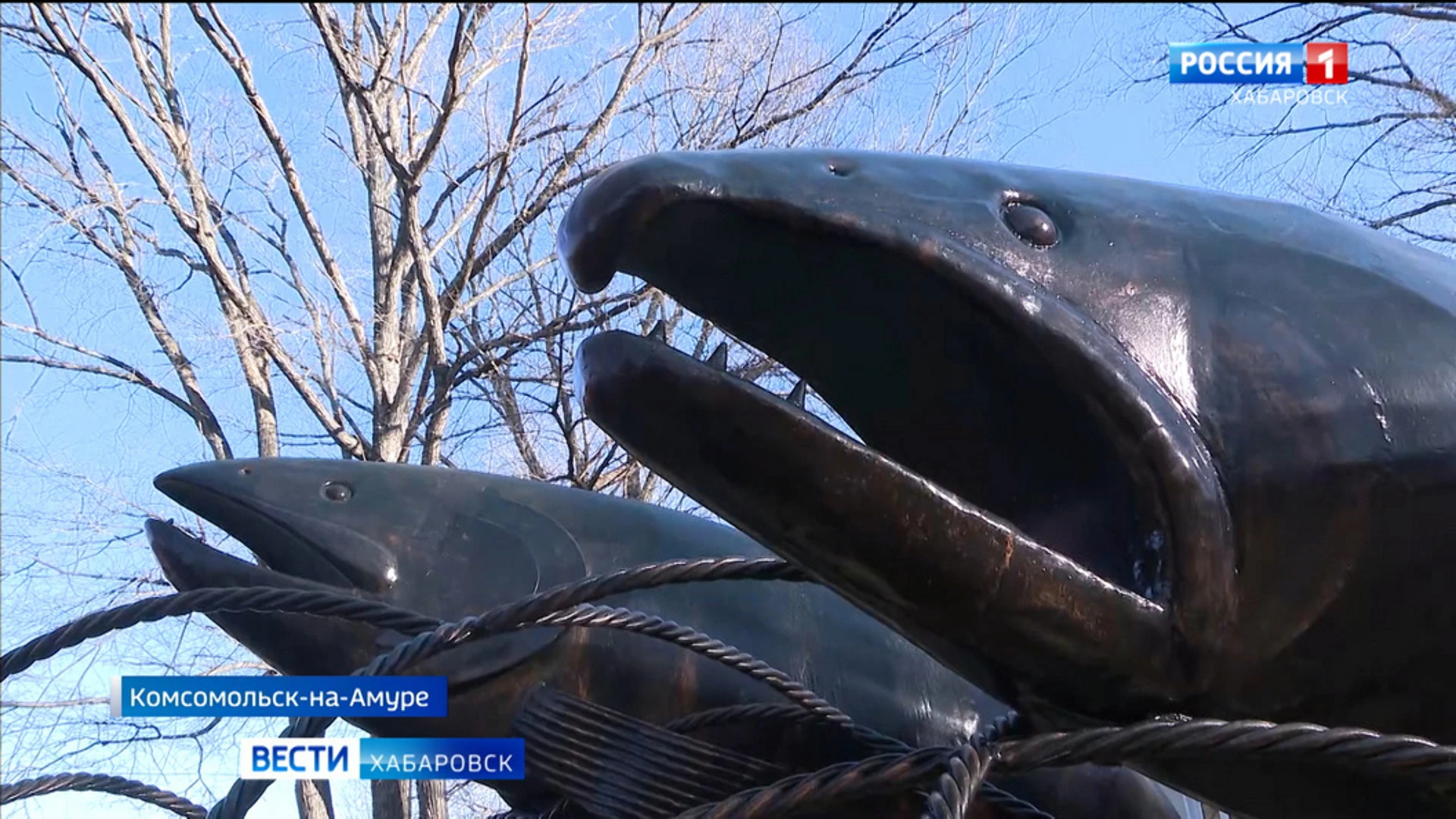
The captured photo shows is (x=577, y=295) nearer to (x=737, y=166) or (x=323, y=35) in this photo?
(x=323, y=35)

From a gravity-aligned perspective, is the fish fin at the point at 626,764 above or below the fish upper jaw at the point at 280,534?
below

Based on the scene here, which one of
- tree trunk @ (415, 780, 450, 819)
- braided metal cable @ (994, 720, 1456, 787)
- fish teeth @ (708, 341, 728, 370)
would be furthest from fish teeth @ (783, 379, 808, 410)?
tree trunk @ (415, 780, 450, 819)

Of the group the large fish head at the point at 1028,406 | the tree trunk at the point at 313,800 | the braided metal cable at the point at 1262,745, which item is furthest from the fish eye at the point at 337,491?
the tree trunk at the point at 313,800

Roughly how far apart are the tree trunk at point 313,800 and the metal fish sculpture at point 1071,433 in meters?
8.22

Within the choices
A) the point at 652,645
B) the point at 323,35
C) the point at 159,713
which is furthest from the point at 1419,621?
the point at 323,35

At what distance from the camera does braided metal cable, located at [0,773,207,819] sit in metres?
2.05

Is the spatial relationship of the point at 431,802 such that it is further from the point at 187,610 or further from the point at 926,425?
the point at 926,425

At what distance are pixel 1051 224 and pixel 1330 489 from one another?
20.4 inches

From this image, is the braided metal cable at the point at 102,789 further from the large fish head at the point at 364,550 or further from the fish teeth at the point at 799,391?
the fish teeth at the point at 799,391

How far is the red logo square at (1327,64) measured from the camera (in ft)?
28.6

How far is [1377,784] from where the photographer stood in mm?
1967

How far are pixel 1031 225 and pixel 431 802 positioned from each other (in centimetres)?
668
